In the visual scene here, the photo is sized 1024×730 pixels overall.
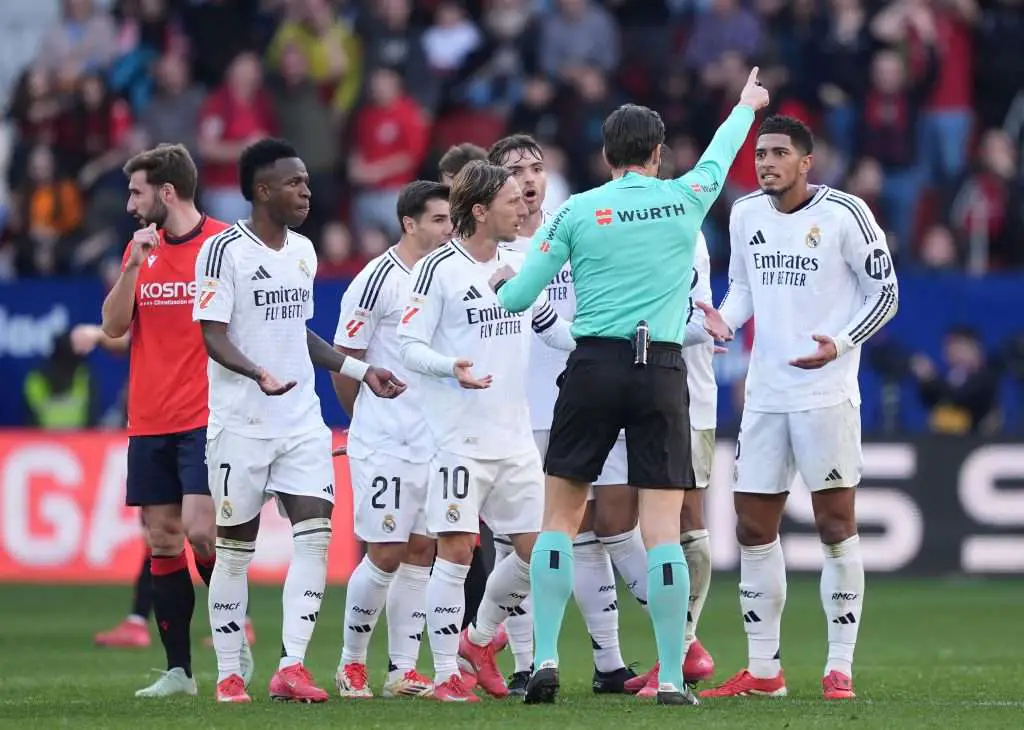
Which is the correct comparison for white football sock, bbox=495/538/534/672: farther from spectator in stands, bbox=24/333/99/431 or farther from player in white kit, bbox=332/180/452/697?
spectator in stands, bbox=24/333/99/431

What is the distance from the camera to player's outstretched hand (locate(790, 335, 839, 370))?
9.94 metres

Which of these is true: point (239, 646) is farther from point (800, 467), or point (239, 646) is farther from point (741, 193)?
point (741, 193)

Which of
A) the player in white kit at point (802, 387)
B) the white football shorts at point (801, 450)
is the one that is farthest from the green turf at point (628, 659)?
the white football shorts at point (801, 450)

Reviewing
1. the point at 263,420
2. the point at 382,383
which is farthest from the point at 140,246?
the point at 382,383

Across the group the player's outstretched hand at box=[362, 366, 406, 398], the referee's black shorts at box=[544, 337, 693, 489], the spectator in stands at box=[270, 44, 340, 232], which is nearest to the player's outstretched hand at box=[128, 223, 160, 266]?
the player's outstretched hand at box=[362, 366, 406, 398]

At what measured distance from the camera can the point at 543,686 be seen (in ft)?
31.4

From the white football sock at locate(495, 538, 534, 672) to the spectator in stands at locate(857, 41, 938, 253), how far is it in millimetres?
10141

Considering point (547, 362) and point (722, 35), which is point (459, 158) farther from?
point (722, 35)

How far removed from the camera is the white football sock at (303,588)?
33.0 feet

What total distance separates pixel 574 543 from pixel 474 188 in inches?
80.5

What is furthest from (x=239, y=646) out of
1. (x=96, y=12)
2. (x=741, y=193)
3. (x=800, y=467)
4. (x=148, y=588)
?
(x=96, y=12)

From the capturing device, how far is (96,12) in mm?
24109

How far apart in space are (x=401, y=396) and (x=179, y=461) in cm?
122

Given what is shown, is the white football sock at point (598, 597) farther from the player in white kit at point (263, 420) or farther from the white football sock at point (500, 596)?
the player in white kit at point (263, 420)
